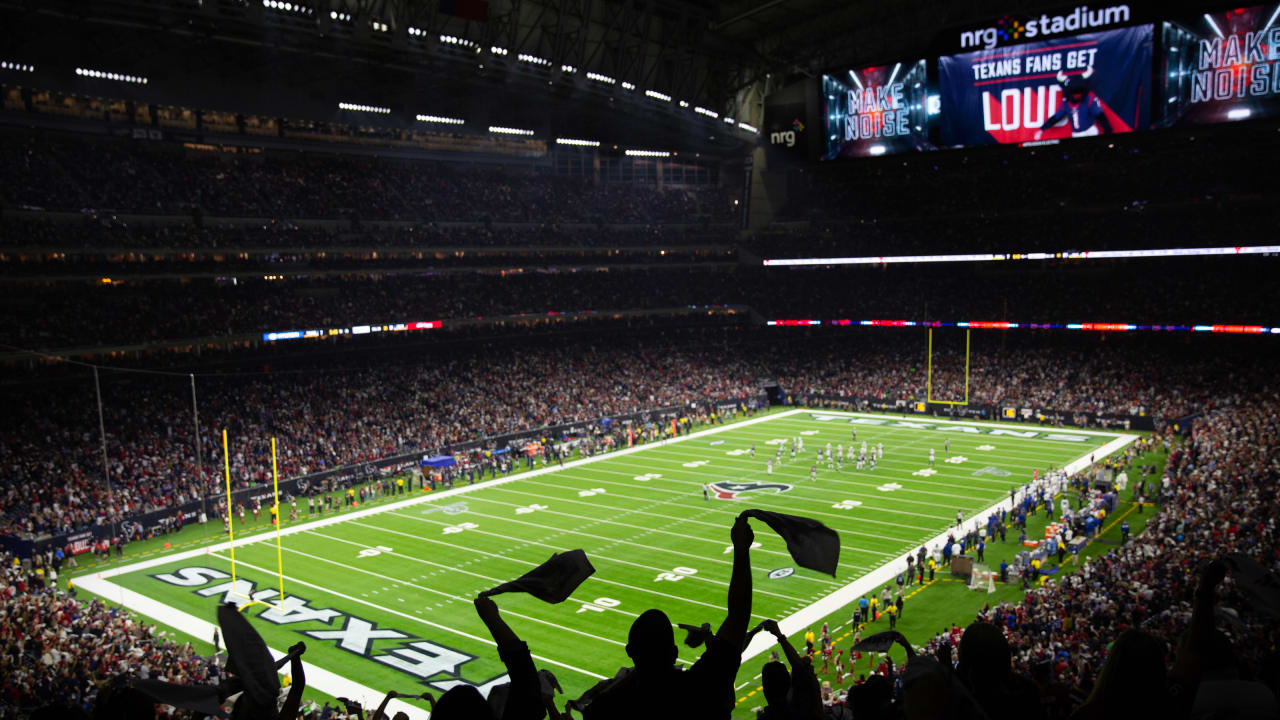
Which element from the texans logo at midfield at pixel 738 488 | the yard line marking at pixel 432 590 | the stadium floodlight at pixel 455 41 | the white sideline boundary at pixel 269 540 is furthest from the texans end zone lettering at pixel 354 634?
the stadium floodlight at pixel 455 41

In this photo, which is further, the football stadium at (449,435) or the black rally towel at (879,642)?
the football stadium at (449,435)

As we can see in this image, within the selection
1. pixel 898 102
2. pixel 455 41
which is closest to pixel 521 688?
pixel 455 41

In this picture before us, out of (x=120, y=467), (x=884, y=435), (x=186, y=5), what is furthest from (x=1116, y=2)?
(x=120, y=467)

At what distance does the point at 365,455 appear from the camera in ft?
130

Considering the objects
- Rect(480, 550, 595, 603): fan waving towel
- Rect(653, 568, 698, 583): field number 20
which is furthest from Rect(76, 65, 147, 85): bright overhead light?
Rect(480, 550, 595, 603): fan waving towel

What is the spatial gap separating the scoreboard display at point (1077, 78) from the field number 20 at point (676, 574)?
3070 centimetres

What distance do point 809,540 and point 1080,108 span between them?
46.2 meters

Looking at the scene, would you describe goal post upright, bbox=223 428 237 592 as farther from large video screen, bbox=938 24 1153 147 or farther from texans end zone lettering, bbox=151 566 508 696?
large video screen, bbox=938 24 1153 147

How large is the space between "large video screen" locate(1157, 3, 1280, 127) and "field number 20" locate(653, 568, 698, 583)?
32.2 m

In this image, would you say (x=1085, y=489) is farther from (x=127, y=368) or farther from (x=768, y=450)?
(x=127, y=368)

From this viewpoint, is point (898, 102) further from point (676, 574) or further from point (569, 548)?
point (676, 574)

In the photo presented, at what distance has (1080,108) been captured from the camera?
143 feet

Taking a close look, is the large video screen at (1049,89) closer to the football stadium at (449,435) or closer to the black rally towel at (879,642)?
the football stadium at (449,435)

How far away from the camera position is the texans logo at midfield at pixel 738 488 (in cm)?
3541
